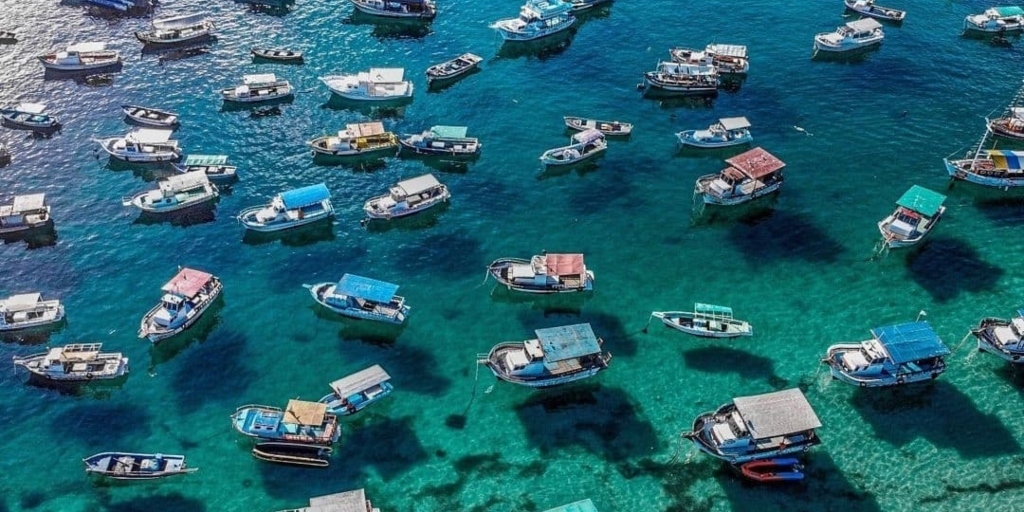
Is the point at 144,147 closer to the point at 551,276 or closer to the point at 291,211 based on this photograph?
the point at 291,211

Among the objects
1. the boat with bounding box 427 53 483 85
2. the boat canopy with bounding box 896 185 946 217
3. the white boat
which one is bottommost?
the white boat

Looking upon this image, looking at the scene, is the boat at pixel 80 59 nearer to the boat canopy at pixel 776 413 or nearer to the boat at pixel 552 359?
the boat at pixel 552 359

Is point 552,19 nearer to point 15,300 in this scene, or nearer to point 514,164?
point 514,164

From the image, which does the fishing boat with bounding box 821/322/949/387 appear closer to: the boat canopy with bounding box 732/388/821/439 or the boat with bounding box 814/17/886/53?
the boat canopy with bounding box 732/388/821/439

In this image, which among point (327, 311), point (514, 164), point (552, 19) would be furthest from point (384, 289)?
point (552, 19)

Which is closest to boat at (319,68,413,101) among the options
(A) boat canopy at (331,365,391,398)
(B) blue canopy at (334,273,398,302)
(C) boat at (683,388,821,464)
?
(B) blue canopy at (334,273,398,302)

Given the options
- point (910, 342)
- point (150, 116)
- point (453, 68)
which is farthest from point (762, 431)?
point (150, 116)
